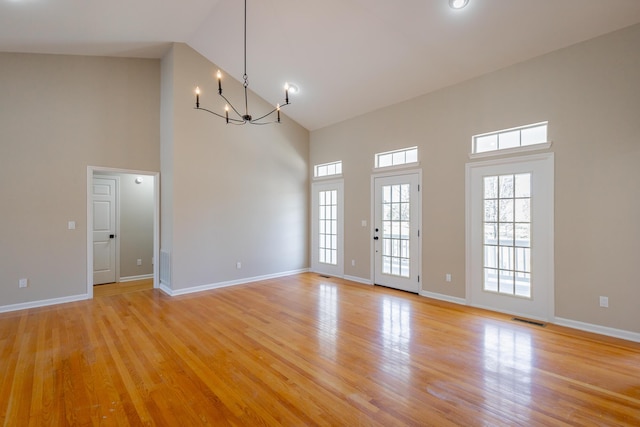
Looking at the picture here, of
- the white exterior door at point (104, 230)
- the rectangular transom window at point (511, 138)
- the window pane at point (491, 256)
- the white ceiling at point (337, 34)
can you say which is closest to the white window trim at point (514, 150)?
the rectangular transom window at point (511, 138)

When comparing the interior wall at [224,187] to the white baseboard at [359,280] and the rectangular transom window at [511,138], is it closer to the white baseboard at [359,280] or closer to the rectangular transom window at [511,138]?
the white baseboard at [359,280]

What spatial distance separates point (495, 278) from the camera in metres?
4.34

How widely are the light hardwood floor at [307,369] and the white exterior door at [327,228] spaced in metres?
2.28

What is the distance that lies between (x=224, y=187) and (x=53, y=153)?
2.52 meters

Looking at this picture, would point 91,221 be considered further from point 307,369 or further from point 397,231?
point 397,231

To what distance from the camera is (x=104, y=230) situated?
6.18m

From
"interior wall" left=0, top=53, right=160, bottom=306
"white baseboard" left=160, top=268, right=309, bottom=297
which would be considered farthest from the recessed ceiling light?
"white baseboard" left=160, top=268, right=309, bottom=297

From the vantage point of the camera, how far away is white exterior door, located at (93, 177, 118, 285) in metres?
6.07

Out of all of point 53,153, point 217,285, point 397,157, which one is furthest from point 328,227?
point 53,153

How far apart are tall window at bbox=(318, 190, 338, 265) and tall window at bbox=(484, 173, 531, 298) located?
304 cm

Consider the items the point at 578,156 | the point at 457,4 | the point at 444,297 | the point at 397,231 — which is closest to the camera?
the point at 457,4

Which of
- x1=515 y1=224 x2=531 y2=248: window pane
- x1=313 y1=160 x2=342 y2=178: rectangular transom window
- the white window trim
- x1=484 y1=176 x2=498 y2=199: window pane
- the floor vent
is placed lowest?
the floor vent

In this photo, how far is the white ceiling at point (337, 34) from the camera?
137 inches

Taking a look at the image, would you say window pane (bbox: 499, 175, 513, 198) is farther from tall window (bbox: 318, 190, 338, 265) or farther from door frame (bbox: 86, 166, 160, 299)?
door frame (bbox: 86, 166, 160, 299)
